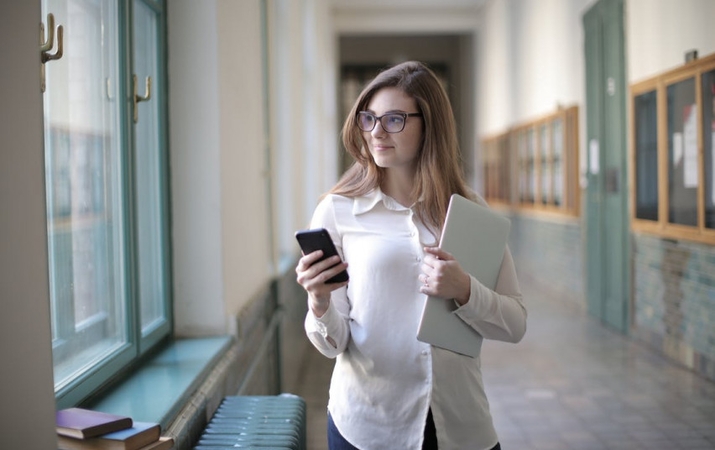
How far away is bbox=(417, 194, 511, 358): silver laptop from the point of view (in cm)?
201

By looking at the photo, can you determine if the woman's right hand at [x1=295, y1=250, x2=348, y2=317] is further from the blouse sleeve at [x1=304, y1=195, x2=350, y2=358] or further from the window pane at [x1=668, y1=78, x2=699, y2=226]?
the window pane at [x1=668, y1=78, x2=699, y2=226]

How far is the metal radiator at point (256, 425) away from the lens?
2510 millimetres

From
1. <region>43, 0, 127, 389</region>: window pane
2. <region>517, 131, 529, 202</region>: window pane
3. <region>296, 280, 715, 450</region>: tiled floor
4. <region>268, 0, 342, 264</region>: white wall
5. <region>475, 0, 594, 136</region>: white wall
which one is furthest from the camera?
<region>517, 131, 529, 202</region>: window pane

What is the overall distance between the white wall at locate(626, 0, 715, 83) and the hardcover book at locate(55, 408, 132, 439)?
5410 millimetres

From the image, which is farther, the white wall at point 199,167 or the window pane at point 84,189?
the white wall at point 199,167

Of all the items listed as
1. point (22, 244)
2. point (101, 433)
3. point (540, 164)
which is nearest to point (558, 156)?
point (540, 164)

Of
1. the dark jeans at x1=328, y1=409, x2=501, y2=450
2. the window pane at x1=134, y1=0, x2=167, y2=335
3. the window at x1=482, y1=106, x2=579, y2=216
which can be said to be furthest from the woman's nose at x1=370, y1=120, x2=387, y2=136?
the window at x1=482, y1=106, x2=579, y2=216

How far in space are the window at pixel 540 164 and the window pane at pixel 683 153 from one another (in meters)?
3.36

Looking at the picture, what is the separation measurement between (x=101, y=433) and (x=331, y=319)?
63 centimetres

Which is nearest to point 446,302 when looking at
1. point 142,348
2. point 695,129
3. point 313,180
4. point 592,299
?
point 142,348

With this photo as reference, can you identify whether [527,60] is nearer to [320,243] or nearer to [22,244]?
[320,243]

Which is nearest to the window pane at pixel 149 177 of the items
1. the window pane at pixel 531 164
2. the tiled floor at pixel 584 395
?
the tiled floor at pixel 584 395

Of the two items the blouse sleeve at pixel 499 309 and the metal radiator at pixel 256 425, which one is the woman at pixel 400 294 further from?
the metal radiator at pixel 256 425

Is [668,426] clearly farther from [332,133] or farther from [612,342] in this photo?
[332,133]
